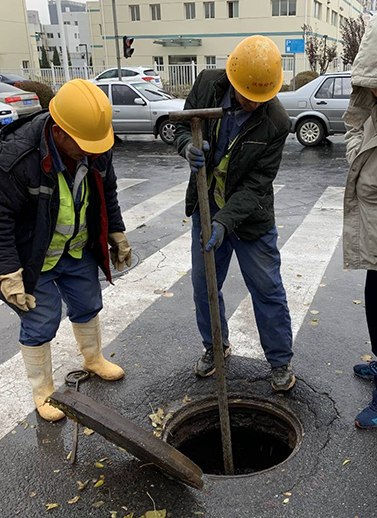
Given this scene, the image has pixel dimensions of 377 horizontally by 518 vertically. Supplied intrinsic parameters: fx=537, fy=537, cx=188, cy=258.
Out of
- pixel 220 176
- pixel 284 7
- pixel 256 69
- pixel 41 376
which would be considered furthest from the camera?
pixel 284 7

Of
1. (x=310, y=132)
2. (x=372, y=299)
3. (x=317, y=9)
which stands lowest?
(x=310, y=132)

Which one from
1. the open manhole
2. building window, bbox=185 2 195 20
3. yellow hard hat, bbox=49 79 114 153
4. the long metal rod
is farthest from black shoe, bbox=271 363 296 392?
building window, bbox=185 2 195 20

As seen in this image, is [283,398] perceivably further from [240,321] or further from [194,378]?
[240,321]

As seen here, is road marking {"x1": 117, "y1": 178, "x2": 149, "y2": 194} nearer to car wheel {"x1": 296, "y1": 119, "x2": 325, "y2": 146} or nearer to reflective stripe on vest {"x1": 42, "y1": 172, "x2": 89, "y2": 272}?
car wheel {"x1": 296, "y1": 119, "x2": 325, "y2": 146}

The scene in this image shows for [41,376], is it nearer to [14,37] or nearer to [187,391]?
[187,391]

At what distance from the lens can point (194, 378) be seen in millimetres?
3730

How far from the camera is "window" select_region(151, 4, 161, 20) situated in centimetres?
4672

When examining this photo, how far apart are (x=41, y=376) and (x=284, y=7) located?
46.6 meters

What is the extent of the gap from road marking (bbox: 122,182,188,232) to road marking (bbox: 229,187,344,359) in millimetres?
2176

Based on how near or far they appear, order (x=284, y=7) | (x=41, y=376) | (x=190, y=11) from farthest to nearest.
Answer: (x=190, y=11)
(x=284, y=7)
(x=41, y=376)

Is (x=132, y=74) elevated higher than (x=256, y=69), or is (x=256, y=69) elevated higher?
(x=132, y=74)

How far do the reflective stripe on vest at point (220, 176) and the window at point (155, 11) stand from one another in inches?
1900

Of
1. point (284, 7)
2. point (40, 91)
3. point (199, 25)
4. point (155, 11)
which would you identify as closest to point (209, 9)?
point (199, 25)

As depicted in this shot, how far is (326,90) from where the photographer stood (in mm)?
13367
